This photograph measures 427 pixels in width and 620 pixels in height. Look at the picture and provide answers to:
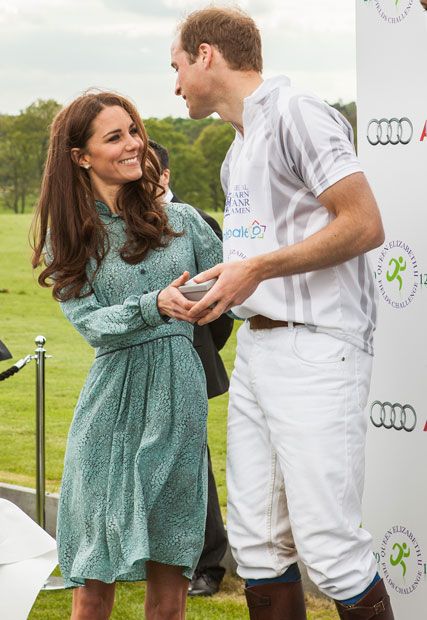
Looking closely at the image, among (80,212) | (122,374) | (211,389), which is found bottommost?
(211,389)

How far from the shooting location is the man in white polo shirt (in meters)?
2.70

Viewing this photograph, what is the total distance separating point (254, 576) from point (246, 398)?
0.46 m

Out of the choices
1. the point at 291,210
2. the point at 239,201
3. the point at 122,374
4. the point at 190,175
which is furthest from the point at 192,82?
the point at 190,175

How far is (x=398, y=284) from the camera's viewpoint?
3629 mm

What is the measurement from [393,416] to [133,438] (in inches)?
36.9

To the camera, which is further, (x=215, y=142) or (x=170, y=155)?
(x=215, y=142)

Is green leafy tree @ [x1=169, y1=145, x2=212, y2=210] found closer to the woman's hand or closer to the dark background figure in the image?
the dark background figure

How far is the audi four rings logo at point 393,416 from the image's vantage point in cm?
361

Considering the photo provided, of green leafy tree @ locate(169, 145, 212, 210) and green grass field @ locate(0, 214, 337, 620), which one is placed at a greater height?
green leafy tree @ locate(169, 145, 212, 210)

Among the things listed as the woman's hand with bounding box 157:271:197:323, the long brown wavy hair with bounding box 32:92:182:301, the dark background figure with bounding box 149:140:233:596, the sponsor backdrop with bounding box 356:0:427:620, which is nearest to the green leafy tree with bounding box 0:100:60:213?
the dark background figure with bounding box 149:140:233:596

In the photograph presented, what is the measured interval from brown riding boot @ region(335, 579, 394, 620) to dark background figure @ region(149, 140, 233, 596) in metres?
1.69

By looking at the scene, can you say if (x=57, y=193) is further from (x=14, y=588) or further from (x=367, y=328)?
(x=14, y=588)

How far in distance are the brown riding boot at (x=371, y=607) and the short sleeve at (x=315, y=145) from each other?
100 cm

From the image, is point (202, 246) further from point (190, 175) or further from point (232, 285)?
point (190, 175)
